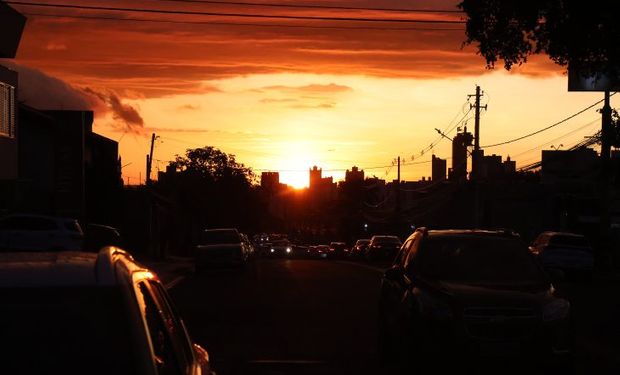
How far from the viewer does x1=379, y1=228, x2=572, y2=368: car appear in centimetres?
1030

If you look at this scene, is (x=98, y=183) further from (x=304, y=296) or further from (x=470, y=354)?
(x=470, y=354)

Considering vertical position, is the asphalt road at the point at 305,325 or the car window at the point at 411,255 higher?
the car window at the point at 411,255

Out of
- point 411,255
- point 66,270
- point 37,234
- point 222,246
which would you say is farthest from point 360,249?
point 66,270

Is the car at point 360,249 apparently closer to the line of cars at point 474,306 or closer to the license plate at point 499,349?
the line of cars at point 474,306

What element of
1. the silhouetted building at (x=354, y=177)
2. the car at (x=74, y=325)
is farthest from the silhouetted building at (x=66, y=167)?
the silhouetted building at (x=354, y=177)

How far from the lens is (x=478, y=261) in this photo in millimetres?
11648

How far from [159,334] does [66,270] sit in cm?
64

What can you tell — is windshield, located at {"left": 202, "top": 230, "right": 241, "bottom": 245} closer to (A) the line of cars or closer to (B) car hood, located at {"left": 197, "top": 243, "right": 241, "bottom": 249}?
(B) car hood, located at {"left": 197, "top": 243, "right": 241, "bottom": 249}

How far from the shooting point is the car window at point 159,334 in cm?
406

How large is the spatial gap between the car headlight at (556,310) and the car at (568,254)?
25.4 metres

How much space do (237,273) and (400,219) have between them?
64.5m

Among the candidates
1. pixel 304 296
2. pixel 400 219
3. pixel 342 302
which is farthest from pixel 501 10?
pixel 400 219

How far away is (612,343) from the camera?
49.1ft

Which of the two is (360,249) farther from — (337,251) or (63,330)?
(63,330)
